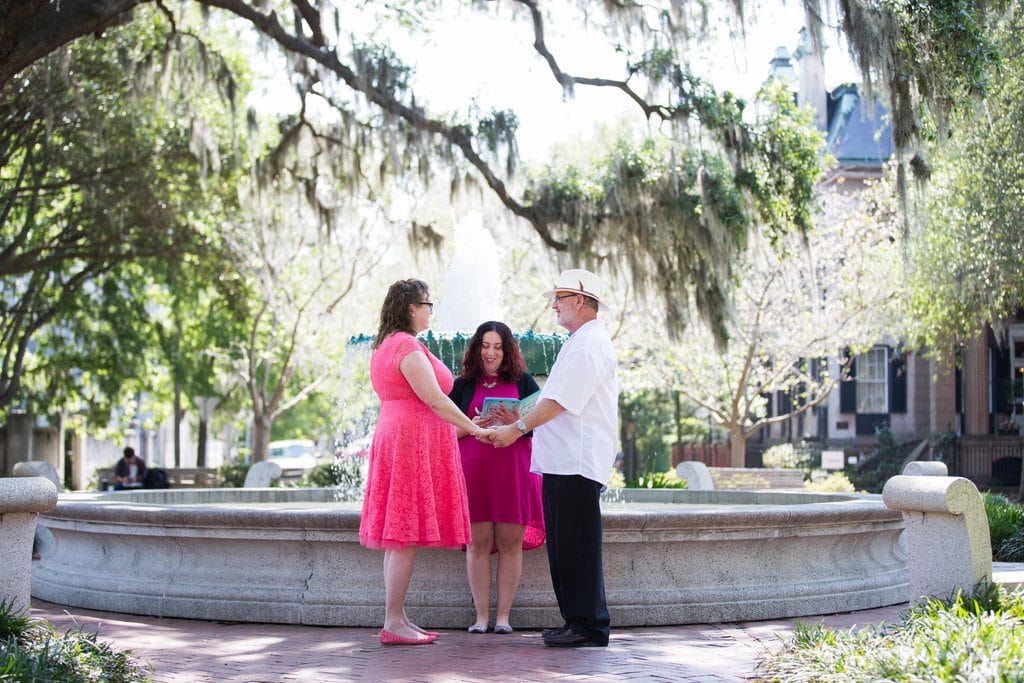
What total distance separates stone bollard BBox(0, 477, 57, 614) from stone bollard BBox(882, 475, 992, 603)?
4406mm

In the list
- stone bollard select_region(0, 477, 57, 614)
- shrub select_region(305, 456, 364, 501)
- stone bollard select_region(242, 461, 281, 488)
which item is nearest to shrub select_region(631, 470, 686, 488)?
shrub select_region(305, 456, 364, 501)

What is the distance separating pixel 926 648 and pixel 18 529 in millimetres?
4234

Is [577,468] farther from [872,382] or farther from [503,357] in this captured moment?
[872,382]

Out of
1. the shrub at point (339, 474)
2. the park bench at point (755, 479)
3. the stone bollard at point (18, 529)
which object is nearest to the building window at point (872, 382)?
the park bench at point (755, 479)

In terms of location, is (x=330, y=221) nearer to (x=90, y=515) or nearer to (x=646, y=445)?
(x=90, y=515)

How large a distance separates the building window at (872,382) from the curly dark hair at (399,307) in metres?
27.3

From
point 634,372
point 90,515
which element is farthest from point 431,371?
point 634,372

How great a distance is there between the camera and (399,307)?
701 cm

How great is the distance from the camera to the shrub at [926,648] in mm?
4672

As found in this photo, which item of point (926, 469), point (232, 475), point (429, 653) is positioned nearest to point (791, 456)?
point (232, 475)

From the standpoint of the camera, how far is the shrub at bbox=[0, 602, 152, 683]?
16.0 feet

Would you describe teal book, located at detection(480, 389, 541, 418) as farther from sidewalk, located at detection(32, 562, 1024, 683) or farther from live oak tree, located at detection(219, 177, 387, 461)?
live oak tree, located at detection(219, 177, 387, 461)

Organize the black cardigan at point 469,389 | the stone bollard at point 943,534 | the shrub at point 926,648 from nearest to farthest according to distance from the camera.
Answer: the shrub at point 926,648 < the stone bollard at point 943,534 < the black cardigan at point 469,389

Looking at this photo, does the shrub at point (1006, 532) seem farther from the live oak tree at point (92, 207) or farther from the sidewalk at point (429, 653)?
the live oak tree at point (92, 207)
